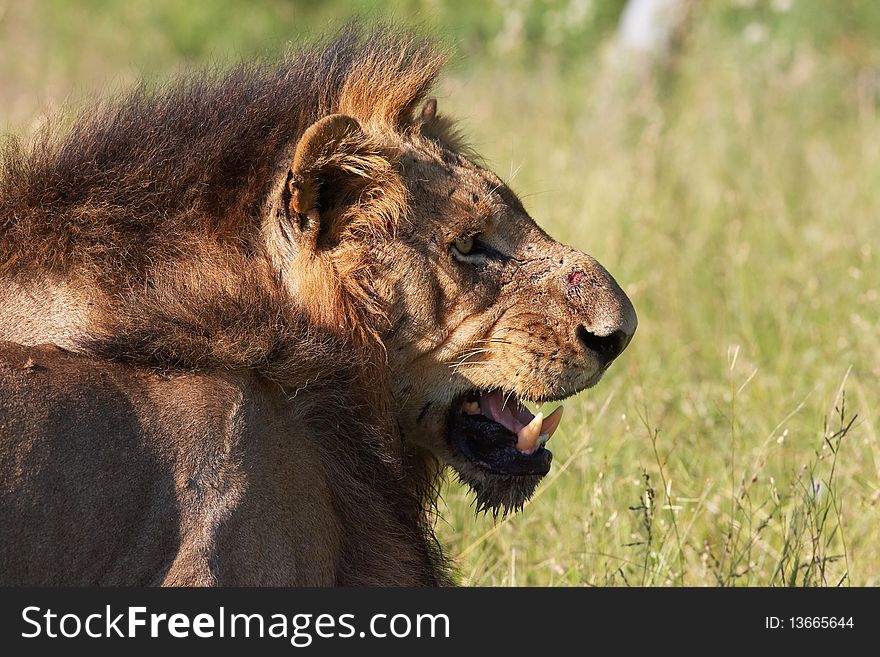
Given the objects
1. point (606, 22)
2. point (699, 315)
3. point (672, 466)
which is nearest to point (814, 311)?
point (699, 315)

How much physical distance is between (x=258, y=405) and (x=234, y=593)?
45 cm

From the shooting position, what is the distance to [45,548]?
247cm

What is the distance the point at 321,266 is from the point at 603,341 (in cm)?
74

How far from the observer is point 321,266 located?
119 inches

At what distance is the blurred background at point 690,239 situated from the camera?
4137 mm

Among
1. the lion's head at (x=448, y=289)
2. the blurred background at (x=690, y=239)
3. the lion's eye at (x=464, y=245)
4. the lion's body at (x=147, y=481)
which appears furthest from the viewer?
the blurred background at (x=690, y=239)

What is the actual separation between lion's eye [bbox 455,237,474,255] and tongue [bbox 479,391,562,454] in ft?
1.27

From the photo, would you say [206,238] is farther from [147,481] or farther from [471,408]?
[471,408]

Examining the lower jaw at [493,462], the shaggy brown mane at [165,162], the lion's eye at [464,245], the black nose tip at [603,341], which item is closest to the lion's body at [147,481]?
the shaggy brown mane at [165,162]

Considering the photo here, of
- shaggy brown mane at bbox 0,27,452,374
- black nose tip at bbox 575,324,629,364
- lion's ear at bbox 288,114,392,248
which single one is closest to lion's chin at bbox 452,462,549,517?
black nose tip at bbox 575,324,629,364

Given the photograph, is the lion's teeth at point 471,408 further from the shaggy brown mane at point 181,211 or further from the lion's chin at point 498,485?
the shaggy brown mane at point 181,211

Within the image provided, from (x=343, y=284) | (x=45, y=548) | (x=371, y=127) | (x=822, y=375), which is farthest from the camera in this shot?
(x=822, y=375)

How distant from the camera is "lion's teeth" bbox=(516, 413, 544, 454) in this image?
3258 mm

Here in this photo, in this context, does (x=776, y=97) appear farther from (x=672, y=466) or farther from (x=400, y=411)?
(x=400, y=411)
